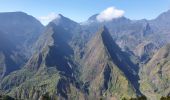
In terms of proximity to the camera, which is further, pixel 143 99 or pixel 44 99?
pixel 143 99

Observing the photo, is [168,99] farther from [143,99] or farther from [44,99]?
[44,99]

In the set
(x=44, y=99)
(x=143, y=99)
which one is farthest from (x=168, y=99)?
(x=44, y=99)

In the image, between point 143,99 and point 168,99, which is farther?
point 143,99
